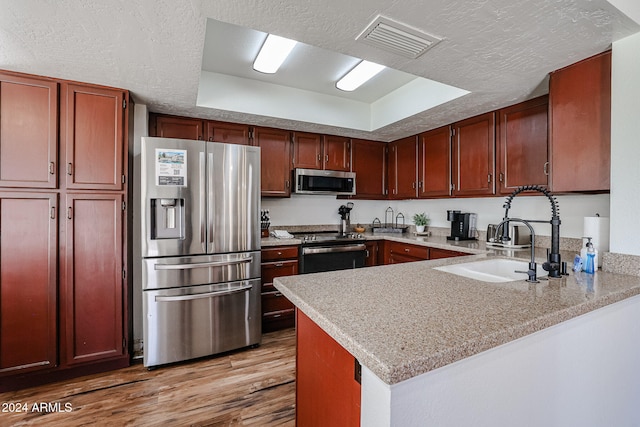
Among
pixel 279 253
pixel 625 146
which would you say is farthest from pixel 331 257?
pixel 625 146

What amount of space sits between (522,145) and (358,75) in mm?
1578

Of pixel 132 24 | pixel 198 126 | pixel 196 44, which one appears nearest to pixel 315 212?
pixel 198 126

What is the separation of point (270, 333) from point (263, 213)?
138 centimetres

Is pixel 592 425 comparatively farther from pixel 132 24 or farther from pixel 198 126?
pixel 198 126

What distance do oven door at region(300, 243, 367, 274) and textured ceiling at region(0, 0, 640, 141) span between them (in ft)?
6.25

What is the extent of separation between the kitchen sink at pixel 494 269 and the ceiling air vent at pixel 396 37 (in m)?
1.24

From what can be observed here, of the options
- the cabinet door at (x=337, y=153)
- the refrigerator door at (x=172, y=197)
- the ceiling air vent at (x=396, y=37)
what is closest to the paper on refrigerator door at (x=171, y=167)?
the refrigerator door at (x=172, y=197)

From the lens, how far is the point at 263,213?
3.57 meters

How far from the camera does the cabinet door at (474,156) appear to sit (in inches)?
108

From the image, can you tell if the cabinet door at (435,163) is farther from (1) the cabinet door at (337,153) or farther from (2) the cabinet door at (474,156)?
(1) the cabinet door at (337,153)

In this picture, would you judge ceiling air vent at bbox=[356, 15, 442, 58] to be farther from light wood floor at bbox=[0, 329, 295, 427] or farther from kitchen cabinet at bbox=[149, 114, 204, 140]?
light wood floor at bbox=[0, 329, 295, 427]

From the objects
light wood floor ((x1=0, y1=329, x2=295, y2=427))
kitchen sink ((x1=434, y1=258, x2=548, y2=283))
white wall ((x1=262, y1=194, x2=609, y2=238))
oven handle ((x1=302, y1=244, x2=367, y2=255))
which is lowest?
light wood floor ((x1=0, y1=329, x2=295, y2=427))

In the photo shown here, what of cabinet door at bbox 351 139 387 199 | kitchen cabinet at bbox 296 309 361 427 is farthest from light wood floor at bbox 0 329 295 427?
cabinet door at bbox 351 139 387 199

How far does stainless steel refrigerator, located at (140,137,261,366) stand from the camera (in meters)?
2.28
